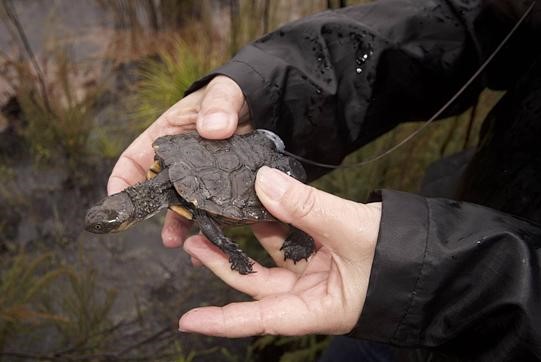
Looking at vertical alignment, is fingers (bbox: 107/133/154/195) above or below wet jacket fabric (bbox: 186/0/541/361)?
below

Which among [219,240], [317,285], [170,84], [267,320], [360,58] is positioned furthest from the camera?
[170,84]

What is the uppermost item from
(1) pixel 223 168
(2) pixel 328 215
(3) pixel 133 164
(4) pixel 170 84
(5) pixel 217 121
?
(5) pixel 217 121

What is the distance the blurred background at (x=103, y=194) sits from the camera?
2.88 meters

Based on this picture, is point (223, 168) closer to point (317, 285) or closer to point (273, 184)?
point (273, 184)

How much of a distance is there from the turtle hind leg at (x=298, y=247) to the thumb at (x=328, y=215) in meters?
0.43

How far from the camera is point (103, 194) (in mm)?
4180

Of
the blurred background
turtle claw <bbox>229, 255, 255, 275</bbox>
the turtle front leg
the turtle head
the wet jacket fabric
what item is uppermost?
the wet jacket fabric

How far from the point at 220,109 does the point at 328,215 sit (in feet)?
2.42

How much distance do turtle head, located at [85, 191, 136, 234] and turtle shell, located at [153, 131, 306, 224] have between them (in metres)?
0.25

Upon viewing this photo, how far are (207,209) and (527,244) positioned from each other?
121 centimetres

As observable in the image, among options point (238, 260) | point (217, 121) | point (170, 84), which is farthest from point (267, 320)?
point (170, 84)

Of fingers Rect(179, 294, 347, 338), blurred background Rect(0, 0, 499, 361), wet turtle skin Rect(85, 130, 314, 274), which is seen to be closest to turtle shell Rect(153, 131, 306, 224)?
wet turtle skin Rect(85, 130, 314, 274)

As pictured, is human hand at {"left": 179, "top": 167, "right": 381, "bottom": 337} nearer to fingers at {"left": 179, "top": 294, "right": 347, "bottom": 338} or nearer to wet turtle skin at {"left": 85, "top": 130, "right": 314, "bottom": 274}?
fingers at {"left": 179, "top": 294, "right": 347, "bottom": 338}

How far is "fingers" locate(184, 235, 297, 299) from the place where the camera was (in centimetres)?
183
